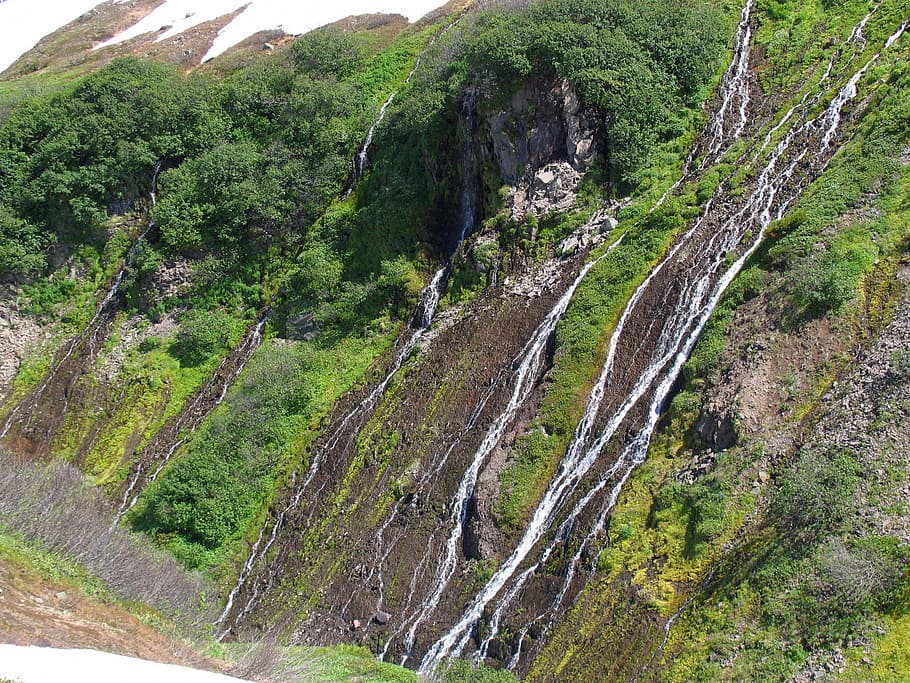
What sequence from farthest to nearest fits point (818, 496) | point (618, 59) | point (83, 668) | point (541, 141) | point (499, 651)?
point (618, 59)
point (541, 141)
point (499, 651)
point (83, 668)
point (818, 496)

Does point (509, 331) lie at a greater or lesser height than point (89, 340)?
lesser

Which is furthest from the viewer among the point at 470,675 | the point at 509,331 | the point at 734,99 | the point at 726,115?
the point at 734,99

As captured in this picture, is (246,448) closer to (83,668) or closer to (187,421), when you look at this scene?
(187,421)

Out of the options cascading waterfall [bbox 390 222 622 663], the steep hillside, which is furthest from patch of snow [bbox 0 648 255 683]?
cascading waterfall [bbox 390 222 622 663]

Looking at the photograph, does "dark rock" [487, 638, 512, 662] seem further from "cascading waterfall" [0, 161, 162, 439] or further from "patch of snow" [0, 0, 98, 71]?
"patch of snow" [0, 0, 98, 71]

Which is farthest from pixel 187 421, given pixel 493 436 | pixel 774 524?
pixel 774 524

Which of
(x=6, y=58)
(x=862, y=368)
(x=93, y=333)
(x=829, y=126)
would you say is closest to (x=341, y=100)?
(x=93, y=333)

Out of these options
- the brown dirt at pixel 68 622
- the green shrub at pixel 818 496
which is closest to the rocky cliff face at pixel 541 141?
the green shrub at pixel 818 496
